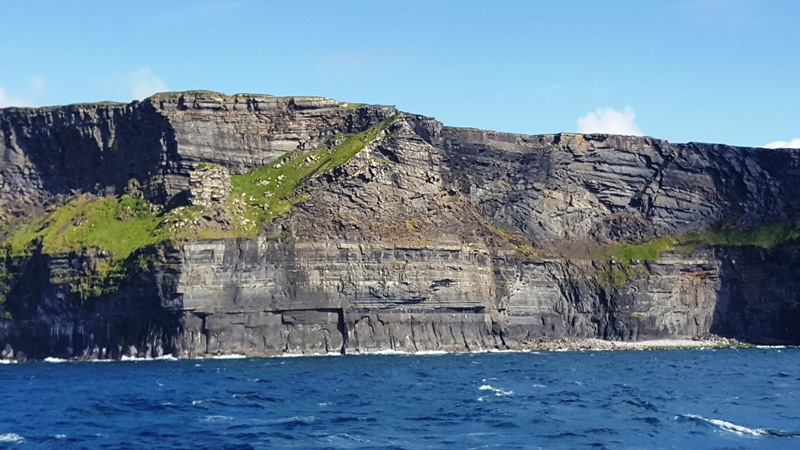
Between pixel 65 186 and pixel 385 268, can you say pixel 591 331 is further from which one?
pixel 65 186

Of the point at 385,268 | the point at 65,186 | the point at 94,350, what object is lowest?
Answer: the point at 94,350

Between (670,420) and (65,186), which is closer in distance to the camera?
(670,420)

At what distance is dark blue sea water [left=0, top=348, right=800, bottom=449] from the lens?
51.8 metres

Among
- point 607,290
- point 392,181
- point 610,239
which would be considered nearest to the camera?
point 392,181

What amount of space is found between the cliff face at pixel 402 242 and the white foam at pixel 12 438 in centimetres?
5902

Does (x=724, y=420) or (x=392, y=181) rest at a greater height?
(x=392, y=181)

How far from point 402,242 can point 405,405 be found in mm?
Result: 60092

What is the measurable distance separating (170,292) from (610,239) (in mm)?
63936

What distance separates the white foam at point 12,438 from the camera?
5088cm

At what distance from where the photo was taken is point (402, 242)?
4884 inches

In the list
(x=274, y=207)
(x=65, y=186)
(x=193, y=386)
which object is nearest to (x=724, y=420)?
(x=193, y=386)

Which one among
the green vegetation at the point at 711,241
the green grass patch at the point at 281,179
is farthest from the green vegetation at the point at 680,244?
the green grass patch at the point at 281,179

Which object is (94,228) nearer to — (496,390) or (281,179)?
(281,179)

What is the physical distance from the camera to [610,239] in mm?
147750
